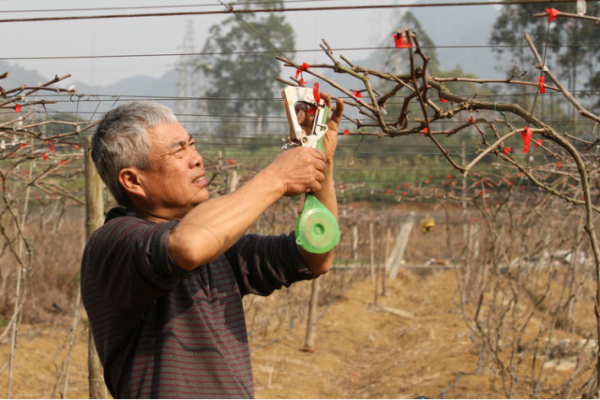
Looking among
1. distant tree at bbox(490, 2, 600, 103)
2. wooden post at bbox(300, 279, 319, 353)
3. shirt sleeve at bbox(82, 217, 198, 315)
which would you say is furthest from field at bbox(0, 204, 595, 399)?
distant tree at bbox(490, 2, 600, 103)

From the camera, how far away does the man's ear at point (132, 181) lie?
158 cm

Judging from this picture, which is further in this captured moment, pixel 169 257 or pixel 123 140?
pixel 123 140

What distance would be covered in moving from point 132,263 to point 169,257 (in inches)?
5.0

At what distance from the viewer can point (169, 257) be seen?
127cm

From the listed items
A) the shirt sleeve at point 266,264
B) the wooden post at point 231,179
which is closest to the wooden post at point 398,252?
the wooden post at point 231,179

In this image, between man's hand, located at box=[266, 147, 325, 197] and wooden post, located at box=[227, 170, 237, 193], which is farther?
wooden post, located at box=[227, 170, 237, 193]

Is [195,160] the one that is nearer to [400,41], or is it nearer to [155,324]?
[155,324]

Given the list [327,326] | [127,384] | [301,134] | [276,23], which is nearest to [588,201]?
[301,134]

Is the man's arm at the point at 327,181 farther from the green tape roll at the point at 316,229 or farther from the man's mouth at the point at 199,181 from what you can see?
the man's mouth at the point at 199,181

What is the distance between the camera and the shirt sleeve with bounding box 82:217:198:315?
4.22 ft

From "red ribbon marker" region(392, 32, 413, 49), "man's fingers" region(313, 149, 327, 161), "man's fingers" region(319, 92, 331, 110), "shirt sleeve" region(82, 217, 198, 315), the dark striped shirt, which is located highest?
"red ribbon marker" region(392, 32, 413, 49)

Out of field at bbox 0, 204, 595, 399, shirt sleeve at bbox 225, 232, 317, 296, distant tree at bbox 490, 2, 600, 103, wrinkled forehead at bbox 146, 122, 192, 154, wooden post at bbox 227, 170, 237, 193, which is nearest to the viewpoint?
wrinkled forehead at bbox 146, 122, 192, 154

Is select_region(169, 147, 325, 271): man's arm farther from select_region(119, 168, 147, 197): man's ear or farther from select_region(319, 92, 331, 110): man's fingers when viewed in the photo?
select_region(119, 168, 147, 197): man's ear

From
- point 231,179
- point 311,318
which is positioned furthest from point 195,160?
point 311,318
